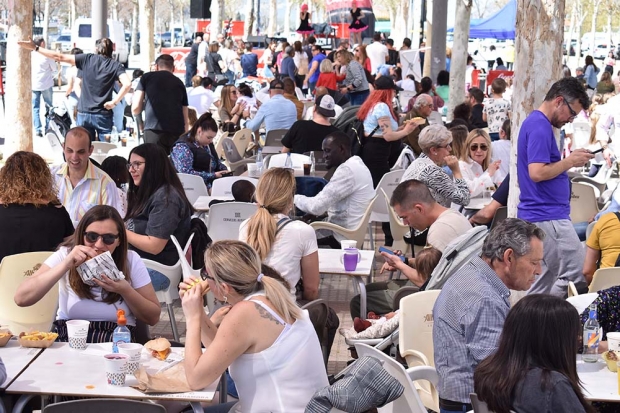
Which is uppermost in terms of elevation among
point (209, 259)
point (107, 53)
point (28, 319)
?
point (107, 53)

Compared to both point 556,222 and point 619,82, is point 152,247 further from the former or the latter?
point 619,82

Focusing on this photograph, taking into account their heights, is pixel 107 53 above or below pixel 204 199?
above

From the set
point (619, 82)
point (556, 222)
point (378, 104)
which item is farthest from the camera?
point (619, 82)

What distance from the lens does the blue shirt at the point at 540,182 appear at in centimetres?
612

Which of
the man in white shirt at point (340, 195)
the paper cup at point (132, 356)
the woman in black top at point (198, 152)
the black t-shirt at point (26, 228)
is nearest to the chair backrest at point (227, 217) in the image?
the man in white shirt at point (340, 195)

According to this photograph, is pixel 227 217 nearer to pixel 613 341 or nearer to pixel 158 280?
pixel 158 280

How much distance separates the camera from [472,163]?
9312mm

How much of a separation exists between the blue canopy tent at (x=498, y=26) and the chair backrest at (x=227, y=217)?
27254 mm

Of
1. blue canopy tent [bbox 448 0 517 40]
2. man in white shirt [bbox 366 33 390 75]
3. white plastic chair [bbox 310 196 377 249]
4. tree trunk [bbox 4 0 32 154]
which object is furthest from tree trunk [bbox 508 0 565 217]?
A: blue canopy tent [bbox 448 0 517 40]

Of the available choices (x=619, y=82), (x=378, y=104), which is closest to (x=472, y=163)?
(x=378, y=104)

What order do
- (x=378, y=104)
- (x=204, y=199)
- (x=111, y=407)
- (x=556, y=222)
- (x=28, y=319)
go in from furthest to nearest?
(x=378, y=104)
(x=204, y=199)
(x=556, y=222)
(x=28, y=319)
(x=111, y=407)

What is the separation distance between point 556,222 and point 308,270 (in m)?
1.63

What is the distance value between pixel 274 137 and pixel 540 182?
7.22m

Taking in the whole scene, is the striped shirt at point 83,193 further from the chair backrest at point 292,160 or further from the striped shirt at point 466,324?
the striped shirt at point 466,324
